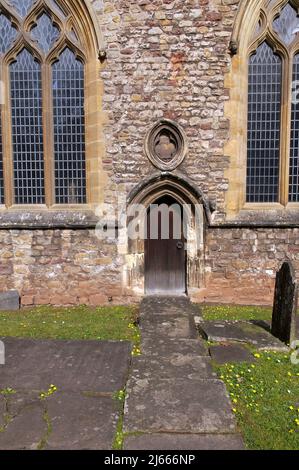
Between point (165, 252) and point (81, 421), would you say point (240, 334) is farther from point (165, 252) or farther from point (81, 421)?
point (165, 252)

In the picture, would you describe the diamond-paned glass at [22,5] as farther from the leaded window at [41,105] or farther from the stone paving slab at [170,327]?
the stone paving slab at [170,327]

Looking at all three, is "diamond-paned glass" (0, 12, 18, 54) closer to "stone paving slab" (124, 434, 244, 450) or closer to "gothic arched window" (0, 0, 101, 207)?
"gothic arched window" (0, 0, 101, 207)

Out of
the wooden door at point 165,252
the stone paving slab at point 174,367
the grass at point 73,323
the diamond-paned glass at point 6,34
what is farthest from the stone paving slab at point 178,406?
the diamond-paned glass at point 6,34

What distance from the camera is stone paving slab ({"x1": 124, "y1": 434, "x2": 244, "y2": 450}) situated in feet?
8.41

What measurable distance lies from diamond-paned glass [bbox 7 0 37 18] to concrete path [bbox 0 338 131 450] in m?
6.75

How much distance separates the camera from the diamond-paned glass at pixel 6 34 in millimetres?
7438

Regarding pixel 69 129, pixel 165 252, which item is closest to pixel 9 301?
pixel 165 252

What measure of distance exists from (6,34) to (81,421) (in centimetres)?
789

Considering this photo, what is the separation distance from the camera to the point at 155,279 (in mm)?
7828

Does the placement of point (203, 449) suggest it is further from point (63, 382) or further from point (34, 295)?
point (34, 295)

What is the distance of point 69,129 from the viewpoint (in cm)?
766
